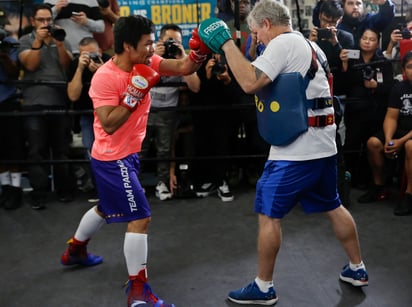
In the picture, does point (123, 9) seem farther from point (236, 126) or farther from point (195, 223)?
point (195, 223)

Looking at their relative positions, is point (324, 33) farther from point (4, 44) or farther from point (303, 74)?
point (4, 44)

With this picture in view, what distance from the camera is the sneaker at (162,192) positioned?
4141mm

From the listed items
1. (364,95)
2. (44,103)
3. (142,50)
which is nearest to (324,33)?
(364,95)

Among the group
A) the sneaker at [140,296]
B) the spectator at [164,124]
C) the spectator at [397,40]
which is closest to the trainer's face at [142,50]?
the sneaker at [140,296]

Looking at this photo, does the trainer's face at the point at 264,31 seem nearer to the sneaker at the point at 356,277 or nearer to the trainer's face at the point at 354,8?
the sneaker at the point at 356,277

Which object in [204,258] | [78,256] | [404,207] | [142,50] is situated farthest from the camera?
[404,207]

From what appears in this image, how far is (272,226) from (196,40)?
0.95m

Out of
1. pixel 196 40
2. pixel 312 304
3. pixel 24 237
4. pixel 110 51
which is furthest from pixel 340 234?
pixel 110 51

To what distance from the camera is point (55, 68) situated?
4090 mm

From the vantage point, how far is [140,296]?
2346 mm

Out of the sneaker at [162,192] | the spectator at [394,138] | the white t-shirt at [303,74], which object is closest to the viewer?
the white t-shirt at [303,74]

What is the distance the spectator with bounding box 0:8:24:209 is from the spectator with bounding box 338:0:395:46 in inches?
109

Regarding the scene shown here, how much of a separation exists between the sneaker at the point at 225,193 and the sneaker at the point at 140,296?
177 centimetres

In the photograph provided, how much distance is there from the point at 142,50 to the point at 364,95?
97.9 inches
